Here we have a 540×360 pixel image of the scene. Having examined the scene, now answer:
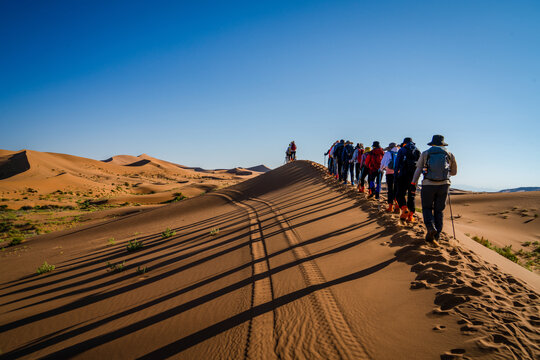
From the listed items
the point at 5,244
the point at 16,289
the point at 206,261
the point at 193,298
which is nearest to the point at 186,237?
the point at 206,261

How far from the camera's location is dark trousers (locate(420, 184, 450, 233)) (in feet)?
17.1

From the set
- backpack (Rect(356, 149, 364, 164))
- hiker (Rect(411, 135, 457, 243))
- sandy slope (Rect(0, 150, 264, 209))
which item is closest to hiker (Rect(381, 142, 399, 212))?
hiker (Rect(411, 135, 457, 243))

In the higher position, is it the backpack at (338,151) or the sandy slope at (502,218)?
the backpack at (338,151)

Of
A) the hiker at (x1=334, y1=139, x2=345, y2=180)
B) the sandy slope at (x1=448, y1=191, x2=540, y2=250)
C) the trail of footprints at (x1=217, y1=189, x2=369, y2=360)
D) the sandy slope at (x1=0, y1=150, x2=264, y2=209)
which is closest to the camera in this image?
the trail of footprints at (x1=217, y1=189, x2=369, y2=360)

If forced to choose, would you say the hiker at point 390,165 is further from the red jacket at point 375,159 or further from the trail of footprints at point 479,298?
the trail of footprints at point 479,298

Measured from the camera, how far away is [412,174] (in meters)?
7.21

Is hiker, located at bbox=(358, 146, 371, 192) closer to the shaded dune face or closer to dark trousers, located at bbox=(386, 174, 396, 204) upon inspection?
dark trousers, located at bbox=(386, 174, 396, 204)

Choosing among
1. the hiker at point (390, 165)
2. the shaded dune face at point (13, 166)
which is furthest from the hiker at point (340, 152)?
the shaded dune face at point (13, 166)

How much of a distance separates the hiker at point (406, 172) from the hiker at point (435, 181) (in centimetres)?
166

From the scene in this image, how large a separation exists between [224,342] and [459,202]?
23.3 m

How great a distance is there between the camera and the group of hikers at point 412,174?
521 cm

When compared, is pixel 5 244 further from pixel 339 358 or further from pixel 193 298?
pixel 339 358

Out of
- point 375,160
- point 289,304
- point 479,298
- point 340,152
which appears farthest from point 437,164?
point 340,152

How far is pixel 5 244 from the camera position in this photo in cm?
1394
